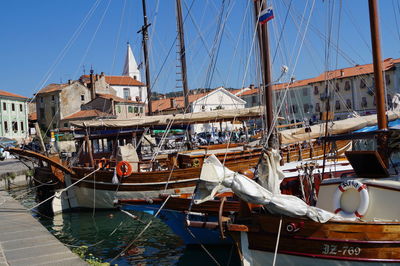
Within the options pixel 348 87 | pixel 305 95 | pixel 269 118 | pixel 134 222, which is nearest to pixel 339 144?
pixel 269 118

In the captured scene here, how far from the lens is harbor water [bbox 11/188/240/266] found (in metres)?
11.6

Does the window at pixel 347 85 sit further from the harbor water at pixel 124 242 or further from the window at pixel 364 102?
the harbor water at pixel 124 242

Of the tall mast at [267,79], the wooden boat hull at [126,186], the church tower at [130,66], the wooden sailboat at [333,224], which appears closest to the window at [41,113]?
the church tower at [130,66]

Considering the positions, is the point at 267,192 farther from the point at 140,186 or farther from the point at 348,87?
the point at 348,87

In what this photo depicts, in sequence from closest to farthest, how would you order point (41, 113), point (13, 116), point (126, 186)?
point (126, 186)
point (13, 116)
point (41, 113)

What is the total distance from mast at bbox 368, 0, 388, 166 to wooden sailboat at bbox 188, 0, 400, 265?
0.37 m

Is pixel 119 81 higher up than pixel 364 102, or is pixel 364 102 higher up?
pixel 119 81

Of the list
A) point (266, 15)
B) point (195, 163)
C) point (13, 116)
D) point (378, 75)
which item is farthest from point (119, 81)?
point (378, 75)

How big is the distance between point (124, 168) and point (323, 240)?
11.2 meters

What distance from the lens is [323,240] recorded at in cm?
790

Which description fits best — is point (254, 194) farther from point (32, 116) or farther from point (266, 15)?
point (32, 116)

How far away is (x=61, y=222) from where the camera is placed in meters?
17.9

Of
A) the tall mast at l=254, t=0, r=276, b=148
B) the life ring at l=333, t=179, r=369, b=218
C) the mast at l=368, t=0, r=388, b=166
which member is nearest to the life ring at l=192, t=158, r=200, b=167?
the tall mast at l=254, t=0, r=276, b=148

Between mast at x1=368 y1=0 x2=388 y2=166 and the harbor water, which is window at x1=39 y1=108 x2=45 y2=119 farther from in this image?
mast at x1=368 y1=0 x2=388 y2=166
